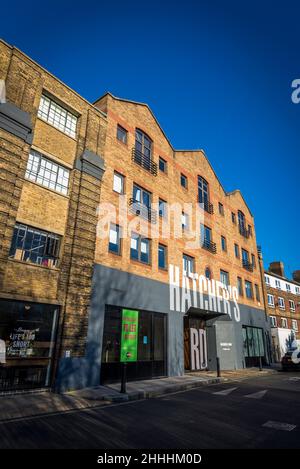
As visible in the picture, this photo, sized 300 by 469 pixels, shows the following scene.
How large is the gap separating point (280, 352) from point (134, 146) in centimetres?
2665

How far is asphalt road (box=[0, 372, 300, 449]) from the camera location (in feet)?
16.3

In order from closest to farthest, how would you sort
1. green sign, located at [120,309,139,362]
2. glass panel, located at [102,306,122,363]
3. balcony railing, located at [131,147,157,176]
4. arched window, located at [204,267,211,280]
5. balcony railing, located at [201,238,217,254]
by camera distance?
glass panel, located at [102,306,122,363], green sign, located at [120,309,139,362], balcony railing, located at [131,147,157,176], arched window, located at [204,267,211,280], balcony railing, located at [201,238,217,254]

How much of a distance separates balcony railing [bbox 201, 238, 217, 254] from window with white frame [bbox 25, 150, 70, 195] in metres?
11.3

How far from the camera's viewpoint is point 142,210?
1562cm

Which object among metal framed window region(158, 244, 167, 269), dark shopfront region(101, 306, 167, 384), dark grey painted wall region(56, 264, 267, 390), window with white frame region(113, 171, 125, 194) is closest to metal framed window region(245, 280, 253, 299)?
dark grey painted wall region(56, 264, 267, 390)

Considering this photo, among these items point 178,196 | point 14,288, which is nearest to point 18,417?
point 14,288

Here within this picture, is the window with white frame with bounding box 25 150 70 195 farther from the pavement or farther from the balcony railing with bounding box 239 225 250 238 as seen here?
the balcony railing with bounding box 239 225 250 238

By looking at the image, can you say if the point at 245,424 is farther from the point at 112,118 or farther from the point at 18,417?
the point at 112,118

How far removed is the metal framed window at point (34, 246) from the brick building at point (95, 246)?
0.13ft

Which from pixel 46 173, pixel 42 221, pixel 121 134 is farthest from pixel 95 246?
pixel 121 134

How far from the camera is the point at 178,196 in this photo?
18922 millimetres

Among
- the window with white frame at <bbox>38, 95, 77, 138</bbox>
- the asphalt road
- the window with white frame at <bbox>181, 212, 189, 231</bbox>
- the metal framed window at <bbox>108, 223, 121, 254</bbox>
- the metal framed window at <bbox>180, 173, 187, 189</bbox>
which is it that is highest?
the metal framed window at <bbox>180, 173, 187, 189</bbox>

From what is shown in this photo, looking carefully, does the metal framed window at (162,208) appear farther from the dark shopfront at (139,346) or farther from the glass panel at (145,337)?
the glass panel at (145,337)
